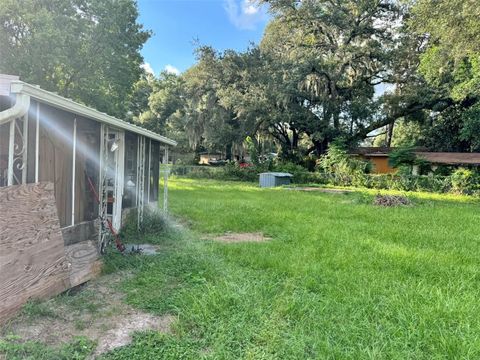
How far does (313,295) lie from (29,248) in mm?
2673

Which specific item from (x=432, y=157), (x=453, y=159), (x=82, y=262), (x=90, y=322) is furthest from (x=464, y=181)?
(x=90, y=322)

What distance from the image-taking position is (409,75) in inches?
812

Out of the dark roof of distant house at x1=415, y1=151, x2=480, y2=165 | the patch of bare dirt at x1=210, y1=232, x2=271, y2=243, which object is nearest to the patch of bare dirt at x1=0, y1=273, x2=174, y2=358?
the patch of bare dirt at x1=210, y1=232, x2=271, y2=243

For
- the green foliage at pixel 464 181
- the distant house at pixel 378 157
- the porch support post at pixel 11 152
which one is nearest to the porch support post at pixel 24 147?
the porch support post at pixel 11 152

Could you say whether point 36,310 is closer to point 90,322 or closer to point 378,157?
point 90,322

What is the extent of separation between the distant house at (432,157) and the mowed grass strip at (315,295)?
14.0 metres

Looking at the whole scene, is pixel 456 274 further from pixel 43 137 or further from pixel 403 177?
pixel 403 177

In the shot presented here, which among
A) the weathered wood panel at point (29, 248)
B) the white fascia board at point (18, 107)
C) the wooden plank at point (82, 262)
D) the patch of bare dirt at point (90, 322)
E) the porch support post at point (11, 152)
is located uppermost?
the white fascia board at point (18, 107)

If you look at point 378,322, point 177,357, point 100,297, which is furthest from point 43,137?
point 378,322

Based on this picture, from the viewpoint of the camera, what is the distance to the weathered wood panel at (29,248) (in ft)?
8.28

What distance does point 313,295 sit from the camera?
334 cm

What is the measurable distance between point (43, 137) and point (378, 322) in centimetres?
378

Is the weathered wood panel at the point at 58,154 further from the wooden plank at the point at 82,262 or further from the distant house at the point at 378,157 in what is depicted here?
the distant house at the point at 378,157

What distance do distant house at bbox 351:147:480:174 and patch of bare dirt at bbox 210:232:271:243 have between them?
624 inches
